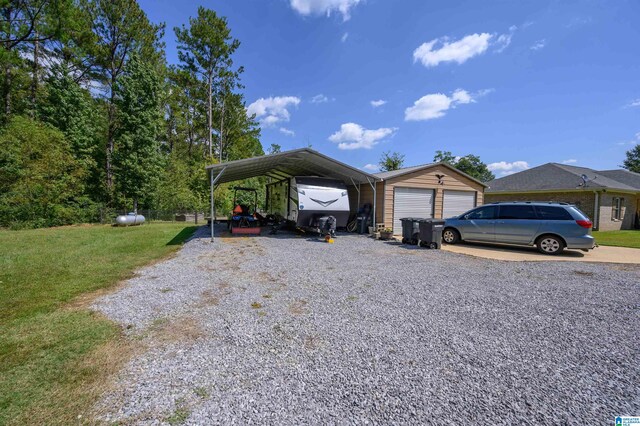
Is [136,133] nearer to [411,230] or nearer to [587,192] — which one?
[411,230]

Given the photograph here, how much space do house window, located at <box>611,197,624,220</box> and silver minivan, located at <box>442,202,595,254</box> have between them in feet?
43.1

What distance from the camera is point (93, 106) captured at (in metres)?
21.8

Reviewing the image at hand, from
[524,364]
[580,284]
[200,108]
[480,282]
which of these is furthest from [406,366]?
[200,108]

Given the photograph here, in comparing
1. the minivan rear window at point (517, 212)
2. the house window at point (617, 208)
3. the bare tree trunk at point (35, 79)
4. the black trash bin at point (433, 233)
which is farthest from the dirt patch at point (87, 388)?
the bare tree trunk at point (35, 79)

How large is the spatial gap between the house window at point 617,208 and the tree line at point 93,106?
89.9 feet

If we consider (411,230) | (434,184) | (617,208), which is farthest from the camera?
(617,208)

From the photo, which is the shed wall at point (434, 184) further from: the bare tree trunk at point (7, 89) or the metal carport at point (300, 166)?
the bare tree trunk at point (7, 89)

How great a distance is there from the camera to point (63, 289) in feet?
16.5

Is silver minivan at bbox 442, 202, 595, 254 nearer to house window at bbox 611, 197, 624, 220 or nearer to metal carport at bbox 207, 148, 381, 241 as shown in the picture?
metal carport at bbox 207, 148, 381, 241

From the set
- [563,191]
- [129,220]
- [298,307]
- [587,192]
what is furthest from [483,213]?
[129,220]

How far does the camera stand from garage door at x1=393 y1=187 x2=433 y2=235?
13.8 metres

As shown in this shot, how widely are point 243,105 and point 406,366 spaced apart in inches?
1293

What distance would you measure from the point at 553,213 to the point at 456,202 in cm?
626

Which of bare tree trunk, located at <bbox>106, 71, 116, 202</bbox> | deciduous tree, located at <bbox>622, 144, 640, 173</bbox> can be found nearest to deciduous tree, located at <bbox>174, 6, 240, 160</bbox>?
bare tree trunk, located at <bbox>106, 71, 116, 202</bbox>
